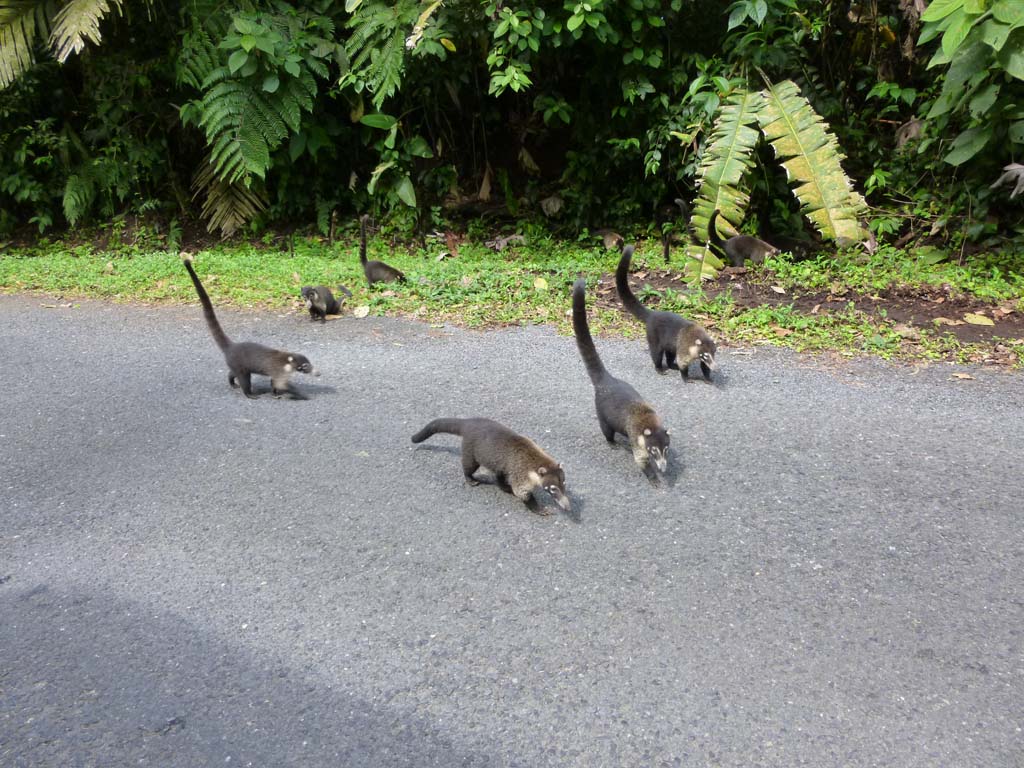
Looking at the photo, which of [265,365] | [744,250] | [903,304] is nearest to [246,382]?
[265,365]

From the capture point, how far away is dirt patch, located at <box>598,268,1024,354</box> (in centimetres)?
521

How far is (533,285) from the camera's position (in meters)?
6.63

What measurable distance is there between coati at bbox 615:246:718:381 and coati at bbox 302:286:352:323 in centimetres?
250

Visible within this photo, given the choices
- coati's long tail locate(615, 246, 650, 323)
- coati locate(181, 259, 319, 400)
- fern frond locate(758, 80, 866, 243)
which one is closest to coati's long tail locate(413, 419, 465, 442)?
coati locate(181, 259, 319, 400)

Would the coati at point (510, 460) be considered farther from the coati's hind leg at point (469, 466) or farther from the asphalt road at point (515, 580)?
the asphalt road at point (515, 580)

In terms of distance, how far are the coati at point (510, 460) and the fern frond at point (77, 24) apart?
7028mm

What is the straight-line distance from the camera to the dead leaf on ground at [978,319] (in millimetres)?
5277

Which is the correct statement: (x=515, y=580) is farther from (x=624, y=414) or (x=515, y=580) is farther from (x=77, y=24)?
(x=77, y=24)

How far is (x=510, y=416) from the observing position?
4.32 meters

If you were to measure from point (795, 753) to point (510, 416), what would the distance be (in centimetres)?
247

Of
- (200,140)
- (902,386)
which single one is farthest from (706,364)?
(200,140)

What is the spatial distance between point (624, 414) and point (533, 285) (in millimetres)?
3065

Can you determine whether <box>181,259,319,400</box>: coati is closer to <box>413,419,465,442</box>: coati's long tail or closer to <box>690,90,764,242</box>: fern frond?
<box>413,419,465,442</box>: coati's long tail

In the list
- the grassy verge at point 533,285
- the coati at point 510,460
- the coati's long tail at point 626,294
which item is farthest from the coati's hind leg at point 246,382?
the coati's long tail at point 626,294
